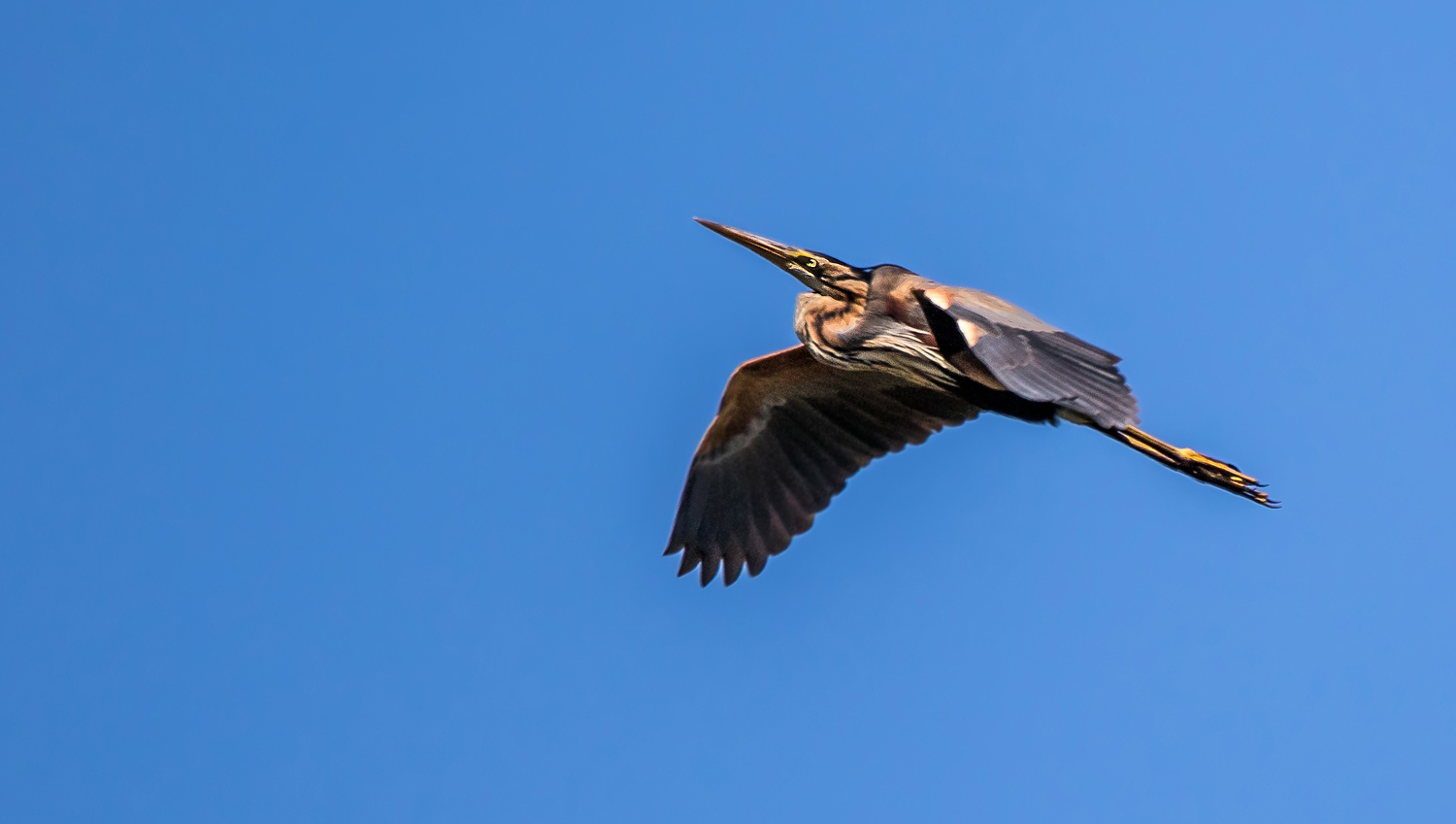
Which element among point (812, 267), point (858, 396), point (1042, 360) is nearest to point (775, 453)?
point (858, 396)

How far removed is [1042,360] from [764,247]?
2.28 m

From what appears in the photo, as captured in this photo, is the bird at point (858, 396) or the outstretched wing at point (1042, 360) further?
the bird at point (858, 396)

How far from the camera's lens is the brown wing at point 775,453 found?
967cm

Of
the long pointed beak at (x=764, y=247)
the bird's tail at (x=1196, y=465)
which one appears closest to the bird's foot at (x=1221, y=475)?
the bird's tail at (x=1196, y=465)

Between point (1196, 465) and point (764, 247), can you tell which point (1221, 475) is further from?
point (764, 247)

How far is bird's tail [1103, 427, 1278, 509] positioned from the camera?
8.48 m

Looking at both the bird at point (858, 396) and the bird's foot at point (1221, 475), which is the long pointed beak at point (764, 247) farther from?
the bird's foot at point (1221, 475)

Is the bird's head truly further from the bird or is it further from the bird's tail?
the bird's tail

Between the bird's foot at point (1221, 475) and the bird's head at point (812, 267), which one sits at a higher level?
the bird's head at point (812, 267)

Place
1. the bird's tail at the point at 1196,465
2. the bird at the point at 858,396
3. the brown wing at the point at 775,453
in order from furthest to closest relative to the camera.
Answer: the brown wing at the point at 775,453, the bird's tail at the point at 1196,465, the bird at the point at 858,396

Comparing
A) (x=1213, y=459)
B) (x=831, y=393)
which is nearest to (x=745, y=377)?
(x=831, y=393)

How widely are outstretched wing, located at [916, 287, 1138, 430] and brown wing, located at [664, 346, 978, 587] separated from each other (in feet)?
6.41

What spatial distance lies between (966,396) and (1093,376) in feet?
5.60

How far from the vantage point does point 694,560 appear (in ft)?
32.0
